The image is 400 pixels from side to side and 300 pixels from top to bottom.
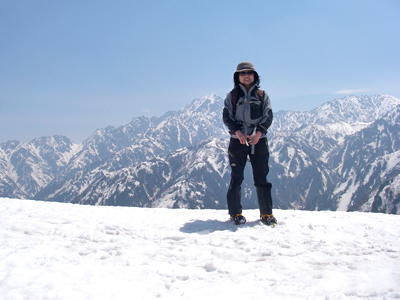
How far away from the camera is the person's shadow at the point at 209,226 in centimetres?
777

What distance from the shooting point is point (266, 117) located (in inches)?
334

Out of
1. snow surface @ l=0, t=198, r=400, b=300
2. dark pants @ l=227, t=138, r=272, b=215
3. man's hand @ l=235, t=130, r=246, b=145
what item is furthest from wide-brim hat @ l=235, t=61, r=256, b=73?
snow surface @ l=0, t=198, r=400, b=300

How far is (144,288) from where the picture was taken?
14.0 feet

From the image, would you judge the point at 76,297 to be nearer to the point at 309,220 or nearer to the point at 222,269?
the point at 222,269

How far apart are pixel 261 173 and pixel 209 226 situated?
2.51m

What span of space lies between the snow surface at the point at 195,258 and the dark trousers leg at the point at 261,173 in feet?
2.61

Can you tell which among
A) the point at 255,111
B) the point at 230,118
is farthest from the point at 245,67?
the point at 230,118

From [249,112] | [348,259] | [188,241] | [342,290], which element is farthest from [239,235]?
[249,112]

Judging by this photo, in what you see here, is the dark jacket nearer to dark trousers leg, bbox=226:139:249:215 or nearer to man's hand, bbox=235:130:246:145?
man's hand, bbox=235:130:246:145

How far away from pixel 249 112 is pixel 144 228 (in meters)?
5.08

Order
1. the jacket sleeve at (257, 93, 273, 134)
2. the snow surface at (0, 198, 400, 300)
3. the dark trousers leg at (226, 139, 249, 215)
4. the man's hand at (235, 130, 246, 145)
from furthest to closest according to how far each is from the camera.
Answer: the dark trousers leg at (226, 139, 249, 215)
the jacket sleeve at (257, 93, 273, 134)
the man's hand at (235, 130, 246, 145)
the snow surface at (0, 198, 400, 300)

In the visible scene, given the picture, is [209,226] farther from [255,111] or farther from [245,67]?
[245,67]

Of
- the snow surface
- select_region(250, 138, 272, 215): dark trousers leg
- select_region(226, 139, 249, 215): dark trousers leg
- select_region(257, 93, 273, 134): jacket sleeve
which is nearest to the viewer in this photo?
the snow surface

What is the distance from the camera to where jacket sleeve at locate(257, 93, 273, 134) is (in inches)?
329
